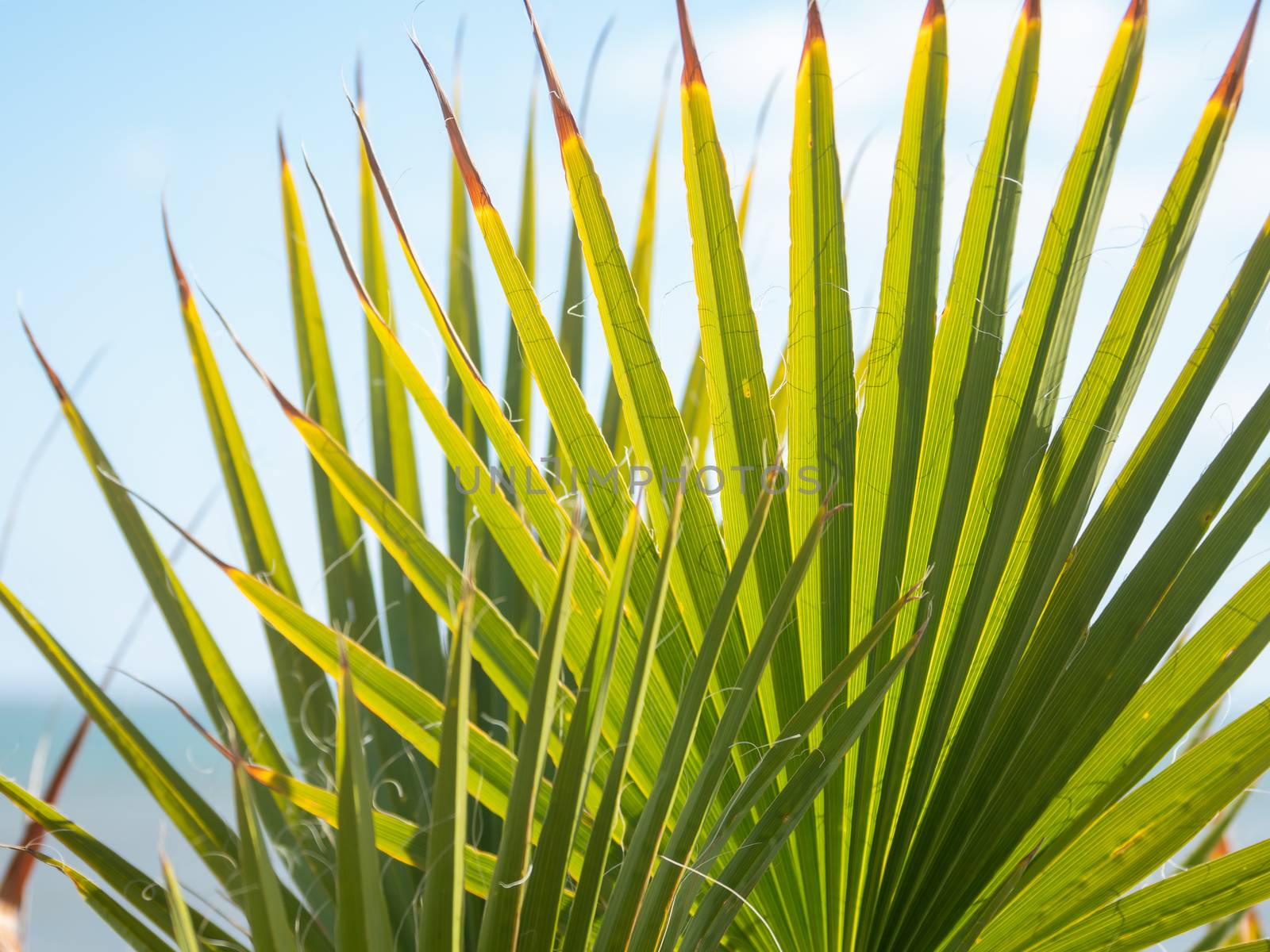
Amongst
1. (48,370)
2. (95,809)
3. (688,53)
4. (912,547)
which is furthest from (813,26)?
(95,809)

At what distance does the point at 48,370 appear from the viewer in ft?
2.64

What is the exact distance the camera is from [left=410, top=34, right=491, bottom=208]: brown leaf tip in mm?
590

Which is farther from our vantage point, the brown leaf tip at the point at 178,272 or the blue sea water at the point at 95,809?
the blue sea water at the point at 95,809

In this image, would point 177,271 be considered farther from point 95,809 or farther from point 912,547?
point 95,809

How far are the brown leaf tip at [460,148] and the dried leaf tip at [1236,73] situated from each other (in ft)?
1.76

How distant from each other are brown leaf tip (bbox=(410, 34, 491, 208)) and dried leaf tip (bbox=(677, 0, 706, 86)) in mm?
167

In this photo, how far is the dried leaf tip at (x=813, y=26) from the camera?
64cm

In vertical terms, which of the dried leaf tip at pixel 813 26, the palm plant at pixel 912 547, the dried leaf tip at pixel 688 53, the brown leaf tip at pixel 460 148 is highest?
the dried leaf tip at pixel 813 26

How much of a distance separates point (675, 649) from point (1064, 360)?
37cm

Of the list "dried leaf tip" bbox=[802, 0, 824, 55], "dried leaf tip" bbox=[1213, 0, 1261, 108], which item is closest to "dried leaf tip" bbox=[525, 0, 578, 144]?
"dried leaf tip" bbox=[802, 0, 824, 55]

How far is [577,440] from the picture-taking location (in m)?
0.69

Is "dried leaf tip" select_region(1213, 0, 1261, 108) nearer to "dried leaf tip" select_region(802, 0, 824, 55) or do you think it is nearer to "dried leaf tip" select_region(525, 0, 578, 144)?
"dried leaf tip" select_region(802, 0, 824, 55)

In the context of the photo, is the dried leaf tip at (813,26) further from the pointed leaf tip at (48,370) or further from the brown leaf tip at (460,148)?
the pointed leaf tip at (48,370)

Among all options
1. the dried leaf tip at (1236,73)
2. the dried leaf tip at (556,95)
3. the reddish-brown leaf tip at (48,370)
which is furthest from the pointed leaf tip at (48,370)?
the dried leaf tip at (1236,73)
